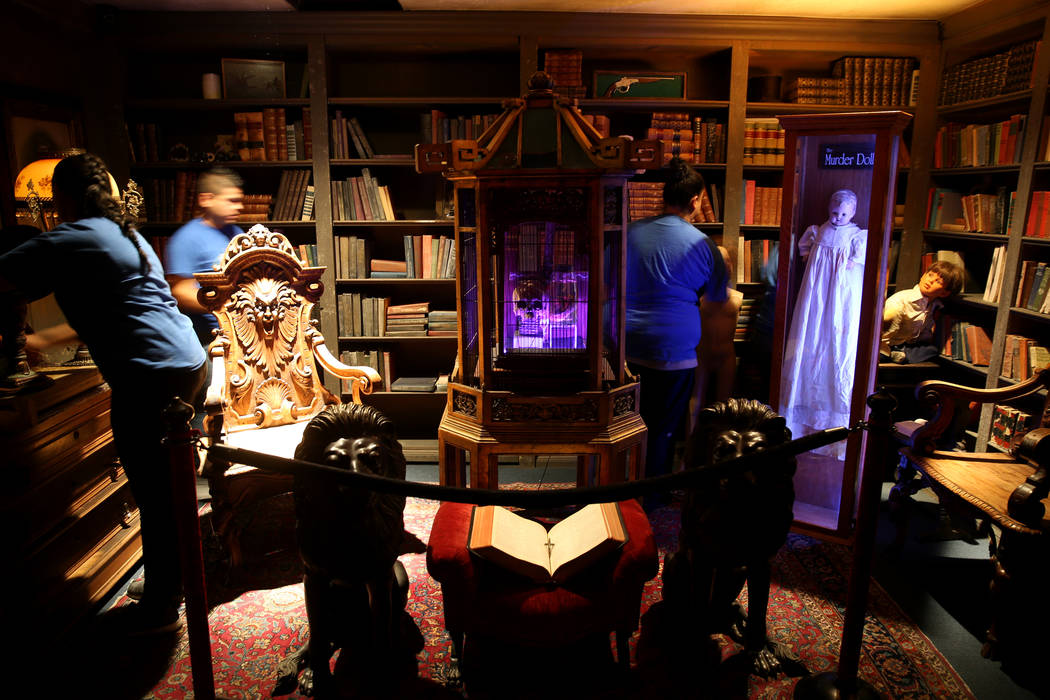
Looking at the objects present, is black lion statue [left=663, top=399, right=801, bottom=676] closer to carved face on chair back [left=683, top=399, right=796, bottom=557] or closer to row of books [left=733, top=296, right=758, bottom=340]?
carved face on chair back [left=683, top=399, right=796, bottom=557]

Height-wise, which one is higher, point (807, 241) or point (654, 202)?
point (654, 202)

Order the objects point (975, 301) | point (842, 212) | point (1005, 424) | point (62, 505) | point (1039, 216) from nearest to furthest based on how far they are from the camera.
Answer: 1. point (62, 505)
2. point (842, 212)
3. point (1039, 216)
4. point (1005, 424)
5. point (975, 301)

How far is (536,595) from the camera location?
2098 mm

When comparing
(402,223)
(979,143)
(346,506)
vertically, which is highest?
(979,143)

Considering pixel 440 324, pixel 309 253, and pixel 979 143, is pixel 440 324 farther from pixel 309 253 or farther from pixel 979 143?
pixel 979 143

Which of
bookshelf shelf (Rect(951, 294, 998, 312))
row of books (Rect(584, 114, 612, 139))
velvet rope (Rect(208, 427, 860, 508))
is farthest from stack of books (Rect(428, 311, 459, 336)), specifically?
bookshelf shelf (Rect(951, 294, 998, 312))

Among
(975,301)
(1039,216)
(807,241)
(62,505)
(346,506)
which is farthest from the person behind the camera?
(975,301)

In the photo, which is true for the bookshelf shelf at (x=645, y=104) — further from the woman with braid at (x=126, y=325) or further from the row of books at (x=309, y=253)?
the woman with braid at (x=126, y=325)

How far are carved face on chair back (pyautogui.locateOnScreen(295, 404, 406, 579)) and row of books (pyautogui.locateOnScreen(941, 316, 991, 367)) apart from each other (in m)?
3.49

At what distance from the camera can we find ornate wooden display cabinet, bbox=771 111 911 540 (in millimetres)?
2842

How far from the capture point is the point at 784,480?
201 centimetres

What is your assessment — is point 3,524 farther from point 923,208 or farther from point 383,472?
point 923,208

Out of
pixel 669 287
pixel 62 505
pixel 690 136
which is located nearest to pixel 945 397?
pixel 669 287

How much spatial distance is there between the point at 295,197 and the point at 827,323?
3.08 metres
